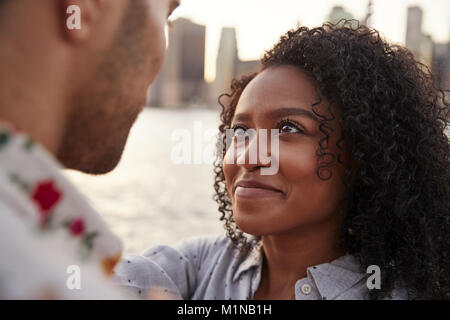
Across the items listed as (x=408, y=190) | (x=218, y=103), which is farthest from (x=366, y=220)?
(x=218, y=103)

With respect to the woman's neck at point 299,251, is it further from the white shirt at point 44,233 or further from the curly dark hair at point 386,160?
the white shirt at point 44,233

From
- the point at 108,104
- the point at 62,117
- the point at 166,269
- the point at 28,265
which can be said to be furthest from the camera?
the point at 166,269

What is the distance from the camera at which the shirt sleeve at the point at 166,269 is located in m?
1.76

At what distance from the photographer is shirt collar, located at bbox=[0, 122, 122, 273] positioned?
2.11ft

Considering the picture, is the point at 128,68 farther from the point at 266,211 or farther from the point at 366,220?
the point at 366,220

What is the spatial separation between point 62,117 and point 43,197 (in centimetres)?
28

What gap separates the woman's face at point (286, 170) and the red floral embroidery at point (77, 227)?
0.99 m

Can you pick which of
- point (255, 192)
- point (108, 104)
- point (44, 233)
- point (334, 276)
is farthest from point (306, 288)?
point (44, 233)

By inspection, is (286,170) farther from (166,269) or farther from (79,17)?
(79,17)

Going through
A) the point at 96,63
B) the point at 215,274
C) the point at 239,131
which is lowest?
the point at 215,274

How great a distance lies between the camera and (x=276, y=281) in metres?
1.95

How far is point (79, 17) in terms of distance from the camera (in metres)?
0.88

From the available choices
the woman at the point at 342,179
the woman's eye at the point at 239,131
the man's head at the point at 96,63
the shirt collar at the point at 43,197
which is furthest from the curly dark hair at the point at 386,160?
the shirt collar at the point at 43,197
